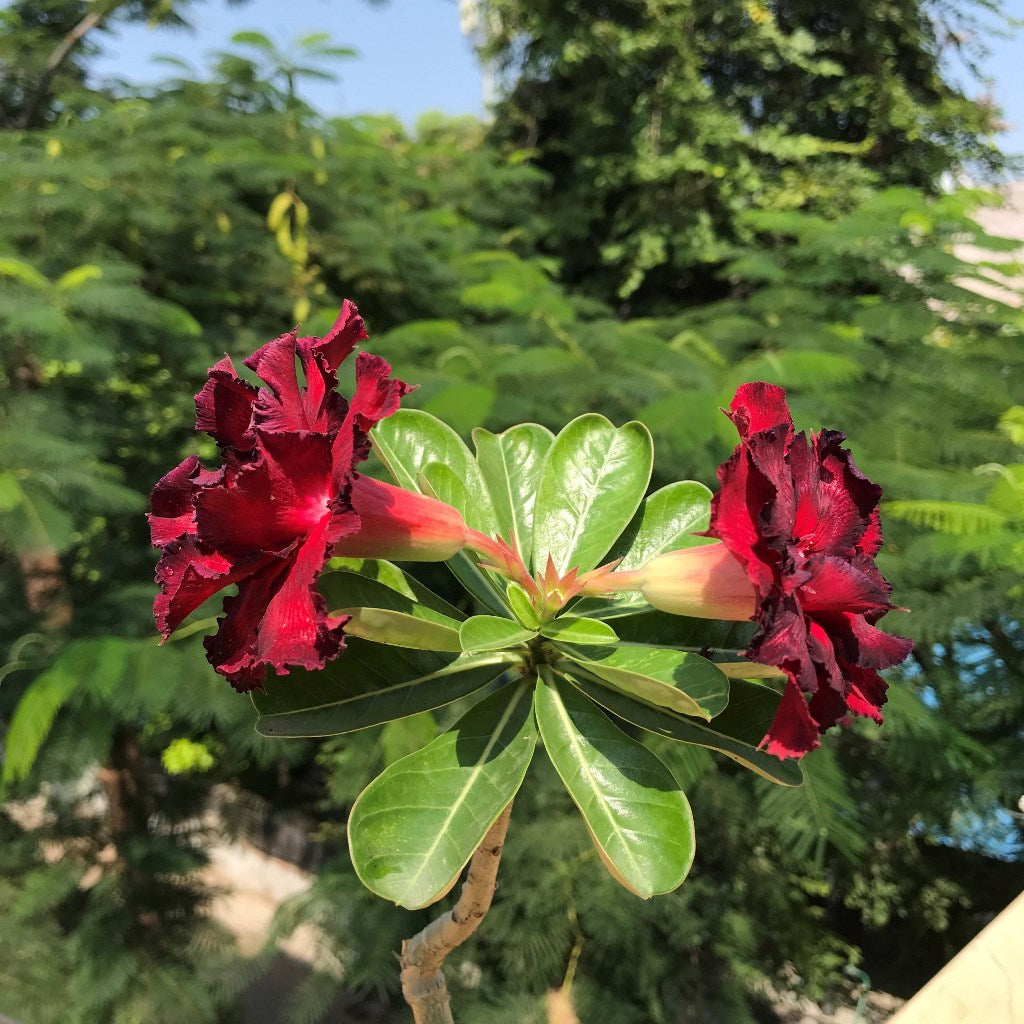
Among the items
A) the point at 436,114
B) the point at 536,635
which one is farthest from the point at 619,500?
the point at 436,114

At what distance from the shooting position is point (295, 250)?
9.45ft

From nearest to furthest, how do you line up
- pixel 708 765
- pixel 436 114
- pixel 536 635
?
1. pixel 536 635
2. pixel 708 765
3. pixel 436 114

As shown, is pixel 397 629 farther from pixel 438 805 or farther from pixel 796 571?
pixel 796 571

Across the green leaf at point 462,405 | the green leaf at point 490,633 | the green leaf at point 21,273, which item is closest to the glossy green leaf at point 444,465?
the green leaf at point 490,633

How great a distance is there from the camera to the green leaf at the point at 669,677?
0.44 metres

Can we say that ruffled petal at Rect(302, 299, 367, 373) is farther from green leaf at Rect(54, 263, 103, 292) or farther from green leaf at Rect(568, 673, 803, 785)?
green leaf at Rect(54, 263, 103, 292)

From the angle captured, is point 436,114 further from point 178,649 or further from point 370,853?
point 370,853

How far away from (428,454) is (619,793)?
32cm

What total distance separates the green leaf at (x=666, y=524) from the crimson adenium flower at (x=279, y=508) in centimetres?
22

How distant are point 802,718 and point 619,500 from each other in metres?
0.26

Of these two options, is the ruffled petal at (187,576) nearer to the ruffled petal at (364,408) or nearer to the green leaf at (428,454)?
the ruffled petal at (364,408)

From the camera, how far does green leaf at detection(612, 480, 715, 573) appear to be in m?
0.61

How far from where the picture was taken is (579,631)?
515mm

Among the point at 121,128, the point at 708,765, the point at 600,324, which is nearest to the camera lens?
the point at 708,765
